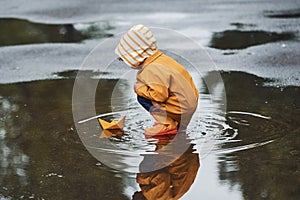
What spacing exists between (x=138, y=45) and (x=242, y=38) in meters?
4.13

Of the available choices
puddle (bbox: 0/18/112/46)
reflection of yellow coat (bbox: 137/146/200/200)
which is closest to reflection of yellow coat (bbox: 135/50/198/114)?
reflection of yellow coat (bbox: 137/146/200/200)

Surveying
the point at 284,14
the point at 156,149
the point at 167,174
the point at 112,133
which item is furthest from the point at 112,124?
the point at 284,14

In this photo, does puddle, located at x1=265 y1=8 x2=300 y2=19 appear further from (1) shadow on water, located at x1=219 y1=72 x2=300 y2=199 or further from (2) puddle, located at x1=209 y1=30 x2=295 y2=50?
(1) shadow on water, located at x1=219 y1=72 x2=300 y2=199

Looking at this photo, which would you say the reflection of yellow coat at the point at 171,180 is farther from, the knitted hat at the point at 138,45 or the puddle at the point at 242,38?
the puddle at the point at 242,38

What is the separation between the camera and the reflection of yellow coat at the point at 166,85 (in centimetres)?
514

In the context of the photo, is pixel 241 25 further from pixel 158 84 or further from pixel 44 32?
pixel 158 84

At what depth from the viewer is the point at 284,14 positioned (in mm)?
10875

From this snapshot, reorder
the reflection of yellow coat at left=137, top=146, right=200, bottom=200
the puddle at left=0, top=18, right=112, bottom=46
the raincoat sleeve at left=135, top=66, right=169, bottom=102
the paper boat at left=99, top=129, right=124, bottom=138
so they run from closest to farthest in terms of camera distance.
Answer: the reflection of yellow coat at left=137, top=146, right=200, bottom=200
the raincoat sleeve at left=135, top=66, right=169, bottom=102
the paper boat at left=99, top=129, right=124, bottom=138
the puddle at left=0, top=18, right=112, bottom=46

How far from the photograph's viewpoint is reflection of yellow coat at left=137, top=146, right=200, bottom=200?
4.25 metres

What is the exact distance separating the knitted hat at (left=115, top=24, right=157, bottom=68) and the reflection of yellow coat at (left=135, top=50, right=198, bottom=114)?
0.05 metres

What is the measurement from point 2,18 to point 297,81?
19.2 ft

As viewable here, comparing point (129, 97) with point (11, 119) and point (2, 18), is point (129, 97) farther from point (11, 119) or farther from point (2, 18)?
point (2, 18)

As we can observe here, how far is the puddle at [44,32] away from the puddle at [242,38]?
A: 5.23ft

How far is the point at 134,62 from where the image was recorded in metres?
5.30
